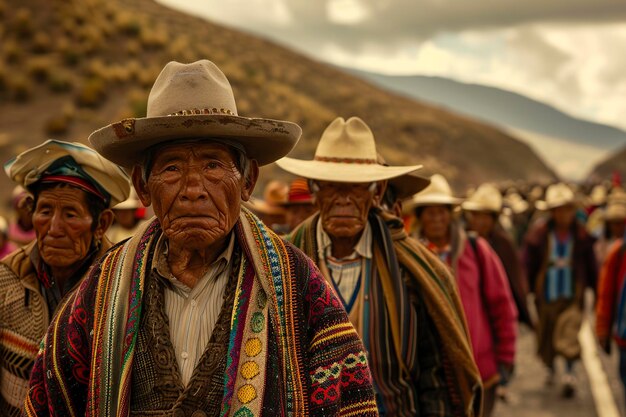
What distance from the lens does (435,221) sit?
22.3ft

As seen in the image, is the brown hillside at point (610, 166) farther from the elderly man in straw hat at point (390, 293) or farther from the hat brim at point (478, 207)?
the elderly man in straw hat at point (390, 293)

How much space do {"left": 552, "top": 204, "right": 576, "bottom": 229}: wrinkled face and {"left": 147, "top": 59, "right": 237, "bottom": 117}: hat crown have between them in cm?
793

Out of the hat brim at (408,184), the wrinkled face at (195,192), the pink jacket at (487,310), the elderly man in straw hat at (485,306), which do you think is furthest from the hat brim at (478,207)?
the wrinkled face at (195,192)

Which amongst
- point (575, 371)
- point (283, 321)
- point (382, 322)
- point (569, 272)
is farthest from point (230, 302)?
point (575, 371)

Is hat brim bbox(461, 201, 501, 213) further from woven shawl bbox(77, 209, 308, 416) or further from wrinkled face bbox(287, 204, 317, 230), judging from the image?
woven shawl bbox(77, 209, 308, 416)

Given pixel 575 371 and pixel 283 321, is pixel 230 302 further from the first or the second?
pixel 575 371

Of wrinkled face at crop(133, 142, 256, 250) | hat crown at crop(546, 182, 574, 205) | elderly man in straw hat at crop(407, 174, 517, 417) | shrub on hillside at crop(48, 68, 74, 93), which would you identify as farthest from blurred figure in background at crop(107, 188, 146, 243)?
shrub on hillside at crop(48, 68, 74, 93)

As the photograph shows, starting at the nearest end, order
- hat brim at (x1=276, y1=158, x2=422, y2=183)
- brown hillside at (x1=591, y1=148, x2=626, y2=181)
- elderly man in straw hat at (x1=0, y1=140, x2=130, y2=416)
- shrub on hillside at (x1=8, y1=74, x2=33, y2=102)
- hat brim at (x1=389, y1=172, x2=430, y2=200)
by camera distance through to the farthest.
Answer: elderly man in straw hat at (x1=0, y1=140, x2=130, y2=416) → hat brim at (x1=276, y1=158, x2=422, y2=183) → hat brim at (x1=389, y1=172, x2=430, y2=200) → shrub on hillside at (x1=8, y1=74, x2=33, y2=102) → brown hillside at (x1=591, y1=148, x2=626, y2=181)

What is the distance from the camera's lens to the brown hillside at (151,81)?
36156 mm

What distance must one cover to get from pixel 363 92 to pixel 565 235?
67095 millimetres

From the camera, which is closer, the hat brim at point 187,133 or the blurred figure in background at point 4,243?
the hat brim at point 187,133

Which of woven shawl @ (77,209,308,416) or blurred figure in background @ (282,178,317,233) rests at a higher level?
blurred figure in background @ (282,178,317,233)

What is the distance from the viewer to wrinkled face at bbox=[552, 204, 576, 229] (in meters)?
9.98

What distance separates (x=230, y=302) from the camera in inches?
105
